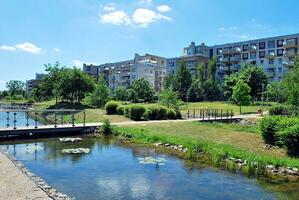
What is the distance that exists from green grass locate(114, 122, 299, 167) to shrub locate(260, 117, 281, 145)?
1.90 ft

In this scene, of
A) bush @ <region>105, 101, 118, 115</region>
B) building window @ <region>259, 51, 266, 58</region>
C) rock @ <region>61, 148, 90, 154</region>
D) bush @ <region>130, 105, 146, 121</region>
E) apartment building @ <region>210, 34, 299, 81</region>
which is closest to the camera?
rock @ <region>61, 148, 90, 154</region>

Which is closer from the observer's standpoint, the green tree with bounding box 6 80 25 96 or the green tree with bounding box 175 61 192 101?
the green tree with bounding box 175 61 192 101

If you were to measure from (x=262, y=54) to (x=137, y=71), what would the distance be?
42.3 m

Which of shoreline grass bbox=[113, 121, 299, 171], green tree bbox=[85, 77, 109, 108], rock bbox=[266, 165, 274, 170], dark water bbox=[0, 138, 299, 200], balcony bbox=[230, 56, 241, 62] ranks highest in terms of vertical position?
balcony bbox=[230, 56, 241, 62]

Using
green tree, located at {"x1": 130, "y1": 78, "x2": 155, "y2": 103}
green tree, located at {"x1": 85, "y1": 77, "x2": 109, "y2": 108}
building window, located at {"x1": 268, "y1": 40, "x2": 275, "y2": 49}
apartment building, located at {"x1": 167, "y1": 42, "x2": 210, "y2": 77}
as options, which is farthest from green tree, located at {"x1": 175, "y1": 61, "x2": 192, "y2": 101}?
building window, located at {"x1": 268, "y1": 40, "x2": 275, "y2": 49}

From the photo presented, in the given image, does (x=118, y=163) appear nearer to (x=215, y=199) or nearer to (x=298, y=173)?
(x=215, y=199)

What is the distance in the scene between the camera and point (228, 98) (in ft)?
265

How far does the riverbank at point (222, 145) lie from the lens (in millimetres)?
18844

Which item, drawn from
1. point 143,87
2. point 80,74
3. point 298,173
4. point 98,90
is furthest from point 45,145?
point 143,87

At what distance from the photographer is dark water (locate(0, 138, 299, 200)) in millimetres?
14453

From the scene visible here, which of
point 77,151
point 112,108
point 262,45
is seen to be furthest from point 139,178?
point 262,45

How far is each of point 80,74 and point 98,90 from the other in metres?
11.6

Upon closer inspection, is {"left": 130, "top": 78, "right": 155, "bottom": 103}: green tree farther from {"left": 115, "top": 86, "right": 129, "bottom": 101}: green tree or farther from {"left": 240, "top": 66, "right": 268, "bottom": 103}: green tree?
{"left": 240, "top": 66, "right": 268, "bottom": 103}: green tree

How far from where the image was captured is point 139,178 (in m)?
16.9
